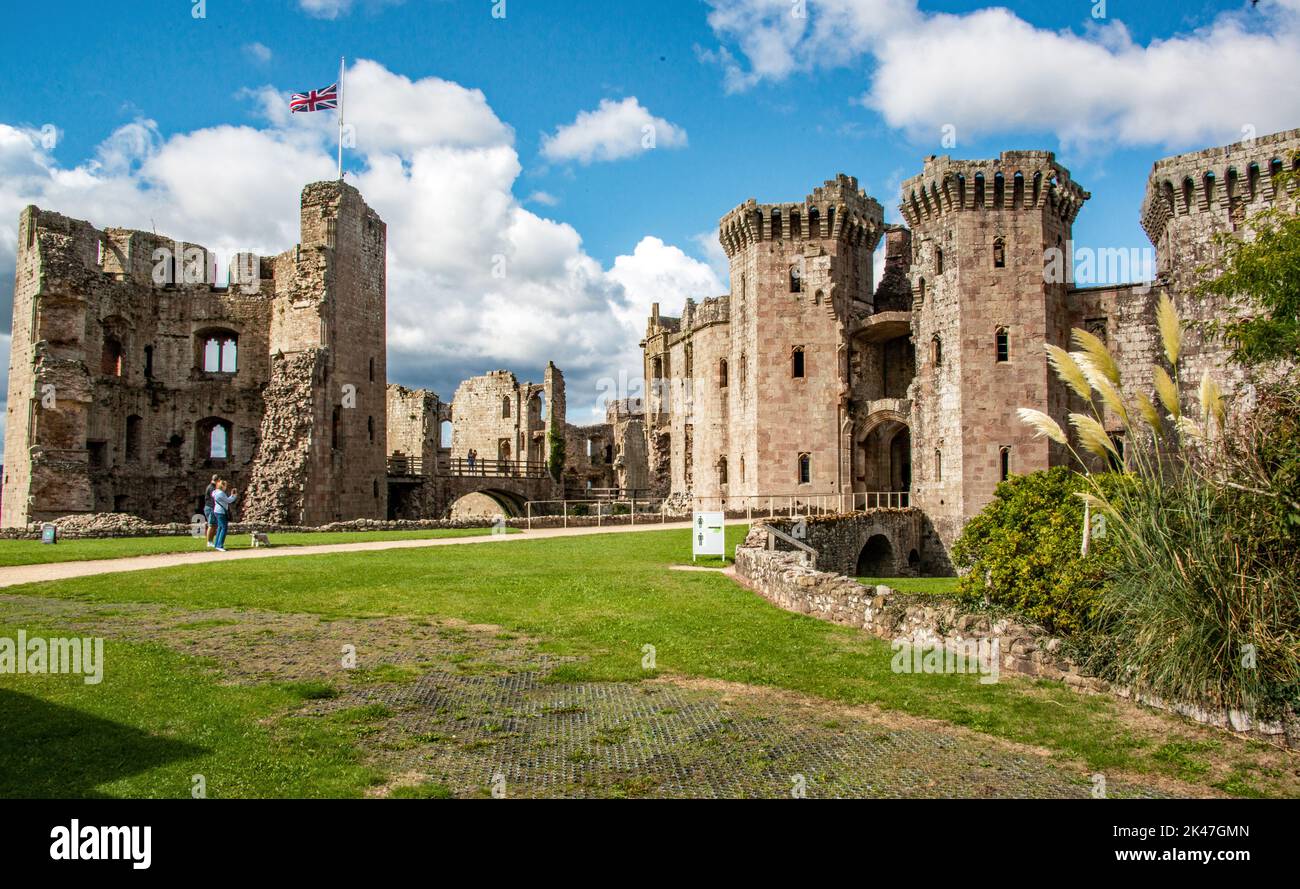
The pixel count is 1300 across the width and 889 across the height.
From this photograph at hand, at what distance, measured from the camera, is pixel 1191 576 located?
8.18 m

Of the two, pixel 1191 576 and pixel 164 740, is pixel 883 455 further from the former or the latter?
pixel 164 740

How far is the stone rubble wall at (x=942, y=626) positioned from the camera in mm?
7891

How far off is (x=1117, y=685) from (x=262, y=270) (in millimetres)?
43002

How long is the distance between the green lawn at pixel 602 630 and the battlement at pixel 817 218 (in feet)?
87.5

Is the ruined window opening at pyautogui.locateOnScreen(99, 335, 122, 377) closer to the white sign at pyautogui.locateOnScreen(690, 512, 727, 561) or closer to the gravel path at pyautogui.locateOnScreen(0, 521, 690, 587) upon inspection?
the gravel path at pyautogui.locateOnScreen(0, 521, 690, 587)

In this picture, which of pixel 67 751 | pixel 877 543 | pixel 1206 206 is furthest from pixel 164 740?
pixel 1206 206

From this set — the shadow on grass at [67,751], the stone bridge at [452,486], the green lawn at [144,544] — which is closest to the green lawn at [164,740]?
the shadow on grass at [67,751]

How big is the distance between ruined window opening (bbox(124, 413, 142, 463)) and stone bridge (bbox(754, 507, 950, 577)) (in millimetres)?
31583

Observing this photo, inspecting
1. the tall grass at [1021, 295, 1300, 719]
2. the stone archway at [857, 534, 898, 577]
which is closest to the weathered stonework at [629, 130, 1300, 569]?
the stone archway at [857, 534, 898, 577]

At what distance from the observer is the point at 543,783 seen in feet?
20.2

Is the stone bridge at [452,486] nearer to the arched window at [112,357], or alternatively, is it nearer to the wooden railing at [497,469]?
the wooden railing at [497,469]

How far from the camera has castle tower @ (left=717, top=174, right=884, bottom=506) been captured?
42.7 m

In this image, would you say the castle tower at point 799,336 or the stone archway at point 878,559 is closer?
the stone archway at point 878,559

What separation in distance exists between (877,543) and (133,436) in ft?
116
